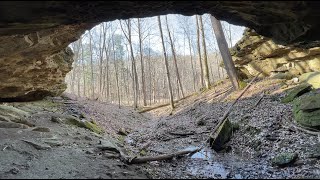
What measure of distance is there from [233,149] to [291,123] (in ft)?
7.07

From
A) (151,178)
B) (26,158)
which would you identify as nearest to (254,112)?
(151,178)

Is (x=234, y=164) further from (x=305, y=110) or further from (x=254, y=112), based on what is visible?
(x=254, y=112)

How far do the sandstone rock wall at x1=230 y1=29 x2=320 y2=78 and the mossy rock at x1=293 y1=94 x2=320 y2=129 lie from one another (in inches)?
247

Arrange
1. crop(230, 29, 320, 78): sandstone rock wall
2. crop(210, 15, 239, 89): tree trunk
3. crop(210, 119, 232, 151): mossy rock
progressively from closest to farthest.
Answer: crop(210, 119, 232, 151): mossy rock < crop(230, 29, 320, 78): sandstone rock wall < crop(210, 15, 239, 89): tree trunk

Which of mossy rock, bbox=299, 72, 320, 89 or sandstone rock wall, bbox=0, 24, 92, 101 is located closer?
sandstone rock wall, bbox=0, 24, 92, 101

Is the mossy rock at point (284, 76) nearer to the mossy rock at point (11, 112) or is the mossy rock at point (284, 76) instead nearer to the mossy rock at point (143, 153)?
the mossy rock at point (143, 153)

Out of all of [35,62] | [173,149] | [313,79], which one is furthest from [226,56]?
[35,62]

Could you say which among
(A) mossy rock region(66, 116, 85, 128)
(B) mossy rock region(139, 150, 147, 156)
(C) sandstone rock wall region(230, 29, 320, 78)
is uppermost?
(C) sandstone rock wall region(230, 29, 320, 78)

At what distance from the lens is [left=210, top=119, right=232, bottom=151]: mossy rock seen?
32.5ft

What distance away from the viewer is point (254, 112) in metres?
12.2

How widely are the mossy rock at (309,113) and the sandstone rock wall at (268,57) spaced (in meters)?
6.28

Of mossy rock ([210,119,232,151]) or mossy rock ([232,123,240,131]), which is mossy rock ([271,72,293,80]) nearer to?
mossy rock ([232,123,240,131])

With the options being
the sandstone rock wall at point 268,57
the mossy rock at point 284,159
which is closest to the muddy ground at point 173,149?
the mossy rock at point 284,159

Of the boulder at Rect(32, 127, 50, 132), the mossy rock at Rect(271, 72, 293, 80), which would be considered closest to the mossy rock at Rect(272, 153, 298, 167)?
the boulder at Rect(32, 127, 50, 132)
